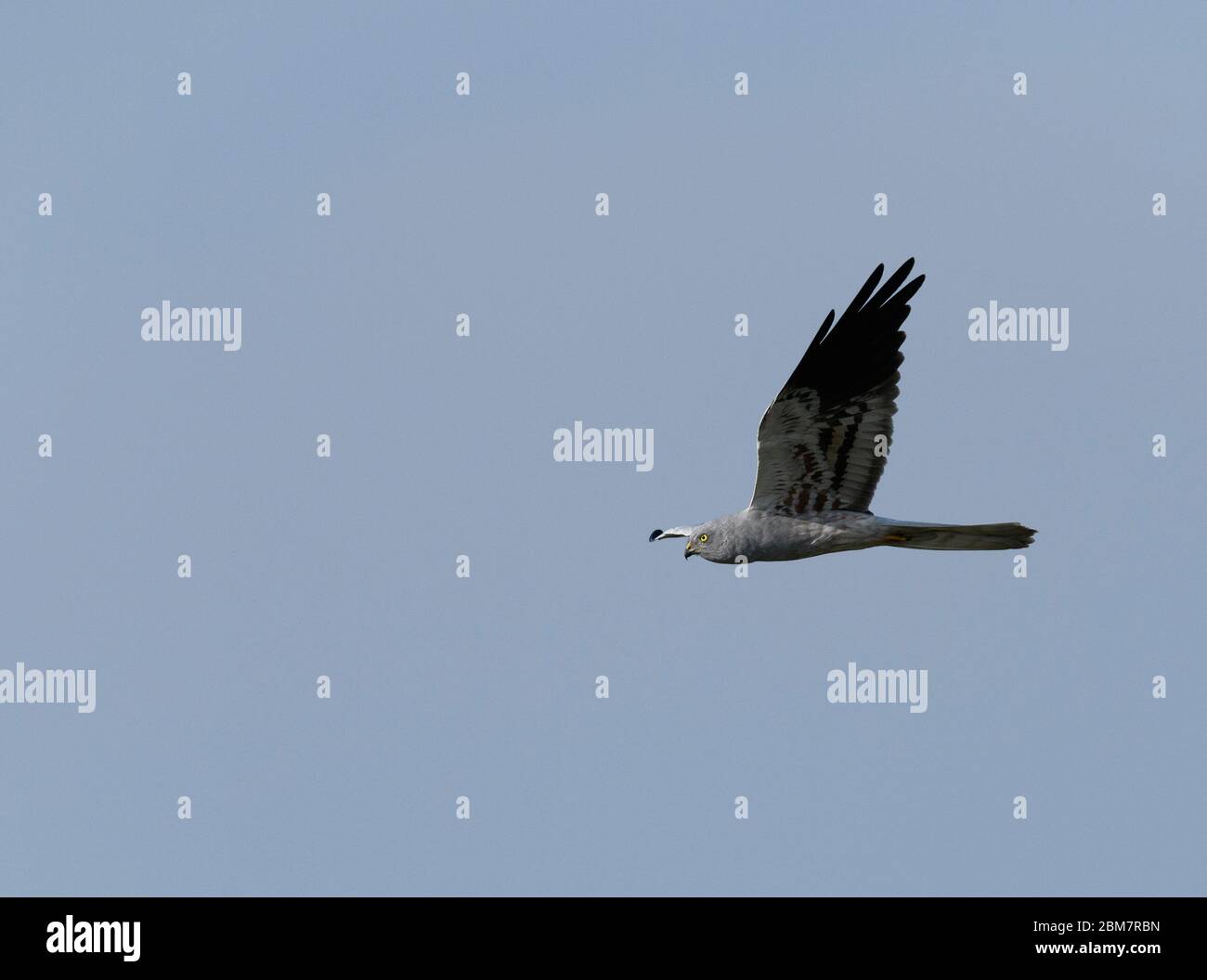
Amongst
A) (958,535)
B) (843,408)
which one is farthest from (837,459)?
(958,535)

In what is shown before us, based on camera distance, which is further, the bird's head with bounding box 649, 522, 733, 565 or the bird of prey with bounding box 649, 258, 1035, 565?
the bird's head with bounding box 649, 522, 733, 565

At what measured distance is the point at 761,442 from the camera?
20156 mm

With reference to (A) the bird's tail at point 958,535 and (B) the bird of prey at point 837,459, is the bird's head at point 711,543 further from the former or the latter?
(A) the bird's tail at point 958,535

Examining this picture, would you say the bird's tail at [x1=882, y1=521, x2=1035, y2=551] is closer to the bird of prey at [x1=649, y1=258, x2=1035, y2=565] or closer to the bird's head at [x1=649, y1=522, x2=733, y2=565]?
the bird of prey at [x1=649, y1=258, x2=1035, y2=565]

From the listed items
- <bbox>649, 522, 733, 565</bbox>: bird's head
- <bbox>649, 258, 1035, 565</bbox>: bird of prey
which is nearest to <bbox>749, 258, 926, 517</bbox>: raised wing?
<bbox>649, 258, 1035, 565</bbox>: bird of prey

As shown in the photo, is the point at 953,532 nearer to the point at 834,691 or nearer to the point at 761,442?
the point at 761,442

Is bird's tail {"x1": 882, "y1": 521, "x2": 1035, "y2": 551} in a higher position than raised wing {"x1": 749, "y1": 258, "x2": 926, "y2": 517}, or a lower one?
lower

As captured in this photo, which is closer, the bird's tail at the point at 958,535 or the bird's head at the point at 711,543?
the bird's tail at the point at 958,535

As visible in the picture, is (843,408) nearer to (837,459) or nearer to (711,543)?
(837,459)

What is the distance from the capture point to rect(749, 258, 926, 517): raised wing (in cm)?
1980

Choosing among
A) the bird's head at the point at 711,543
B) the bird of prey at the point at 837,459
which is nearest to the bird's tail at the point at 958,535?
the bird of prey at the point at 837,459

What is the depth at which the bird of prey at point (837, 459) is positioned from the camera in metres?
19.8

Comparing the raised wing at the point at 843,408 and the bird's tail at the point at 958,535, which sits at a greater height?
the raised wing at the point at 843,408

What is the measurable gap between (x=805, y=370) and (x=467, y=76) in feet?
29.1
